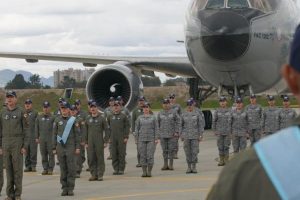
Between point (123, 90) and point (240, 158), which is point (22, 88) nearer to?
point (123, 90)

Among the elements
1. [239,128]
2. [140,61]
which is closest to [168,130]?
[239,128]

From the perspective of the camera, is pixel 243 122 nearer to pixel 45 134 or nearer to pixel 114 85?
pixel 45 134

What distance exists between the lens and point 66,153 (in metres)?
10.1

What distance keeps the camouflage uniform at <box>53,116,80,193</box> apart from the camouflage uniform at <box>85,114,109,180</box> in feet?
4.54

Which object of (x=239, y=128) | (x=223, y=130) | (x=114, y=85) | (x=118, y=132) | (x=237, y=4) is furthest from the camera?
(x=114, y=85)

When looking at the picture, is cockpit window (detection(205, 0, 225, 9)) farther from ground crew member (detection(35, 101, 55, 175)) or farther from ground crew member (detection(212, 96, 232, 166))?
ground crew member (detection(35, 101, 55, 175))

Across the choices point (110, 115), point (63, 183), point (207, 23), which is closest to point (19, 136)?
point (63, 183)

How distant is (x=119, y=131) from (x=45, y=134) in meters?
1.56

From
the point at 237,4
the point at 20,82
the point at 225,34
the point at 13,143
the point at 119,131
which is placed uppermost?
the point at 237,4

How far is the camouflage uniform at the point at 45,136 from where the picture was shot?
12945 millimetres

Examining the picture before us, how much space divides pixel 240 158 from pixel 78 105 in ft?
40.8

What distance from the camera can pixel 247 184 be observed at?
1480 millimetres

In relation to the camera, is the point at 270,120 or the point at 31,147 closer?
the point at 31,147

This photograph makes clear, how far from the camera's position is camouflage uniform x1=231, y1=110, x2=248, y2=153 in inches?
529
